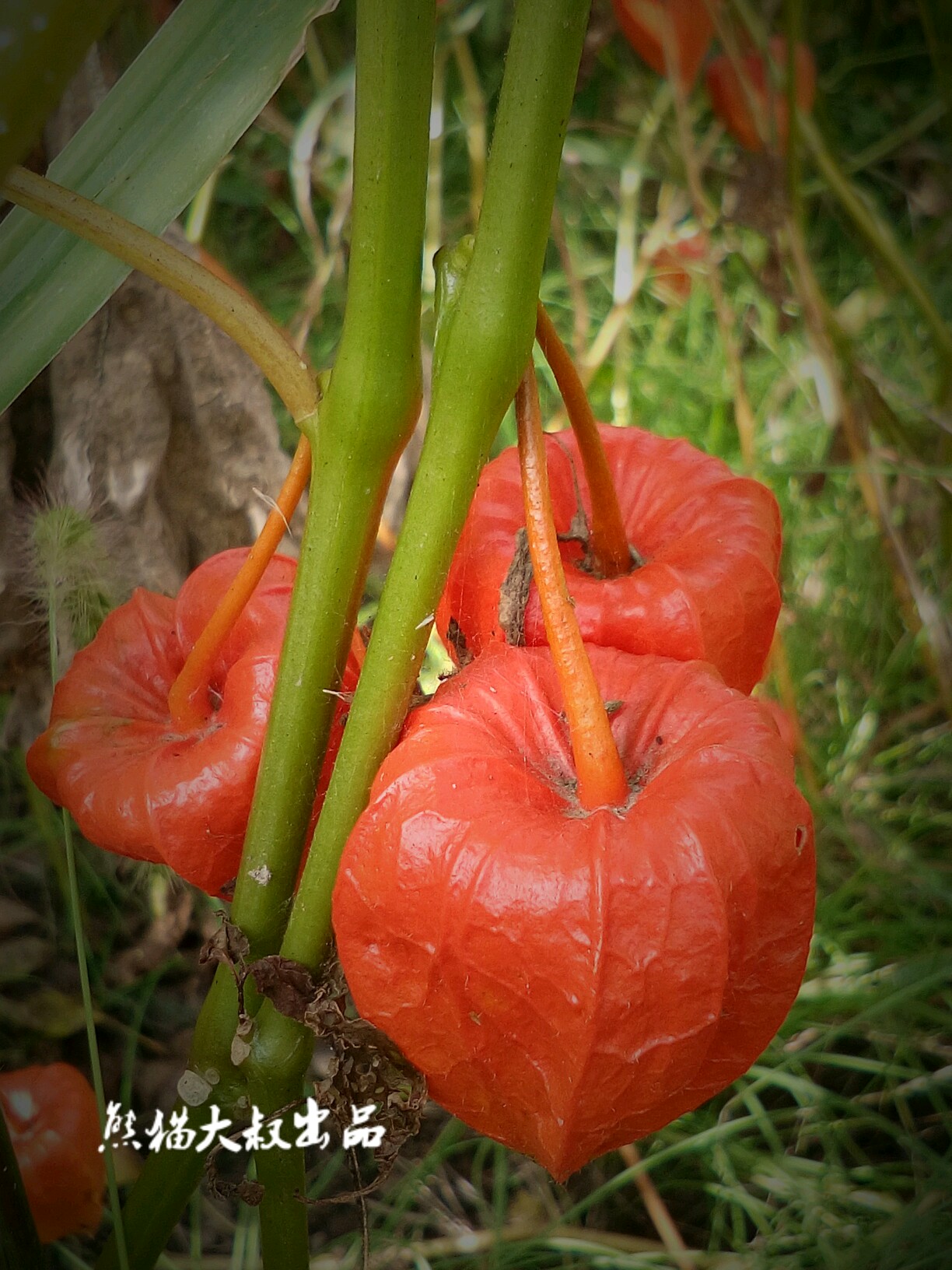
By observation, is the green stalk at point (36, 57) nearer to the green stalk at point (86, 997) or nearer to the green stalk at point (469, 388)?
the green stalk at point (469, 388)

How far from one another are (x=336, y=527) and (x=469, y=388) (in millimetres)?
75

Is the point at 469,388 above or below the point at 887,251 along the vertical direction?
below

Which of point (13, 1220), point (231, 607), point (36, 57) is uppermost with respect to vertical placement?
point (36, 57)

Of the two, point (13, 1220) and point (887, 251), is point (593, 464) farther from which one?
point (887, 251)

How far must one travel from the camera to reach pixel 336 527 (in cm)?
40

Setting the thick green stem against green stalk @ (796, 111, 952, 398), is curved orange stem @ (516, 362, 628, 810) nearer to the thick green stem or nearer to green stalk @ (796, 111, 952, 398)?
the thick green stem

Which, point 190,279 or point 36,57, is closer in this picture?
point 36,57

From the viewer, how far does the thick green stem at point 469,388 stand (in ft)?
1.11

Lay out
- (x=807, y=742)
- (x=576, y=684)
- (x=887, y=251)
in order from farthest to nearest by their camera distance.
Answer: (x=807, y=742) < (x=887, y=251) < (x=576, y=684)

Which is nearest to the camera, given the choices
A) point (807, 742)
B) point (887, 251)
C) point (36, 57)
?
point (36, 57)

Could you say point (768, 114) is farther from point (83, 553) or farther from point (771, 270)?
point (83, 553)

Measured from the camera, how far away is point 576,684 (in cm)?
36

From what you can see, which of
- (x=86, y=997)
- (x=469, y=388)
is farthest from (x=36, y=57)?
(x=86, y=997)

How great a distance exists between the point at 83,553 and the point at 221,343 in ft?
0.74
